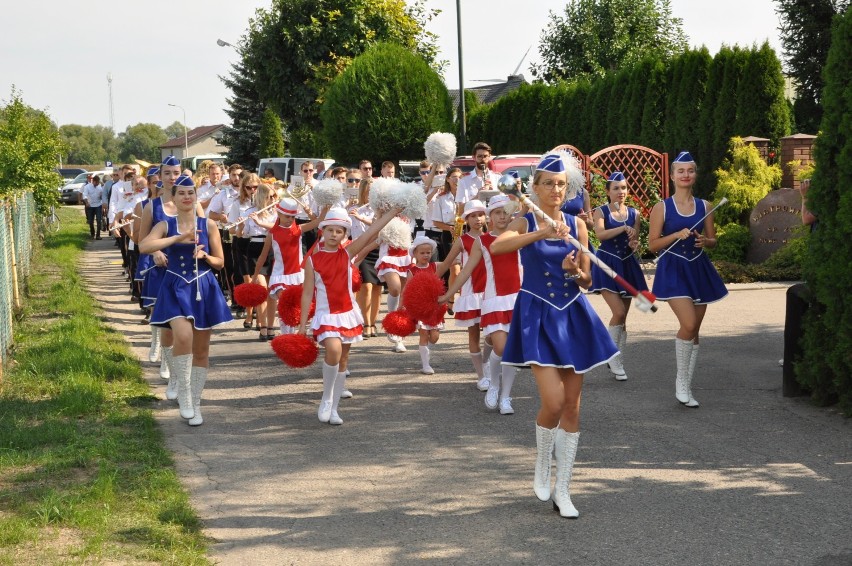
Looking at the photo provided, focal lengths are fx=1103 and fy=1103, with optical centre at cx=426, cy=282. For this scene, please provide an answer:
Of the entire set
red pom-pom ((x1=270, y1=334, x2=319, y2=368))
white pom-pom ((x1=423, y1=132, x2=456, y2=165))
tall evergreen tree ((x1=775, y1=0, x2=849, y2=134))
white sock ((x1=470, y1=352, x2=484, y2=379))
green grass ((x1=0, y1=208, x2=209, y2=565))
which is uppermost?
tall evergreen tree ((x1=775, y1=0, x2=849, y2=134))

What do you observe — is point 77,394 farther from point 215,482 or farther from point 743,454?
point 743,454

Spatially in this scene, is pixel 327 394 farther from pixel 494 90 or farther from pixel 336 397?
pixel 494 90

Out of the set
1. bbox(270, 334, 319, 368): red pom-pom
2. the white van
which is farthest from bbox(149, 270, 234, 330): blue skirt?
the white van

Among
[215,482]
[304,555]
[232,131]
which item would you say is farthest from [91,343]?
[232,131]

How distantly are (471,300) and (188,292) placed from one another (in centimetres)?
243

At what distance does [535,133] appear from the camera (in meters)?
28.9

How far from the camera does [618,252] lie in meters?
10.0

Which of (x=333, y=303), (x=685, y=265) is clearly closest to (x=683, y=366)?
(x=685, y=265)

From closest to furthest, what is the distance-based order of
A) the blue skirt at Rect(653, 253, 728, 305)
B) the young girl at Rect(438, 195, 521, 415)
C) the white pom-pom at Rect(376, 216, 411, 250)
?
1. the young girl at Rect(438, 195, 521, 415)
2. the blue skirt at Rect(653, 253, 728, 305)
3. the white pom-pom at Rect(376, 216, 411, 250)

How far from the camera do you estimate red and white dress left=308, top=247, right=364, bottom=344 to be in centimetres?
844

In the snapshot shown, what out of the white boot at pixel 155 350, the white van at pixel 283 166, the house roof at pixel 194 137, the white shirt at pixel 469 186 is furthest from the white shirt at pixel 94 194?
the house roof at pixel 194 137

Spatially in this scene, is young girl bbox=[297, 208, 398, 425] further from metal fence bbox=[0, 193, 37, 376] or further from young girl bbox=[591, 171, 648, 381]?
metal fence bbox=[0, 193, 37, 376]

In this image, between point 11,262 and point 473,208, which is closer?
point 473,208

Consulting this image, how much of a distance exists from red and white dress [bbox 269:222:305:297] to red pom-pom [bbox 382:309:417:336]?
9.75 feet
